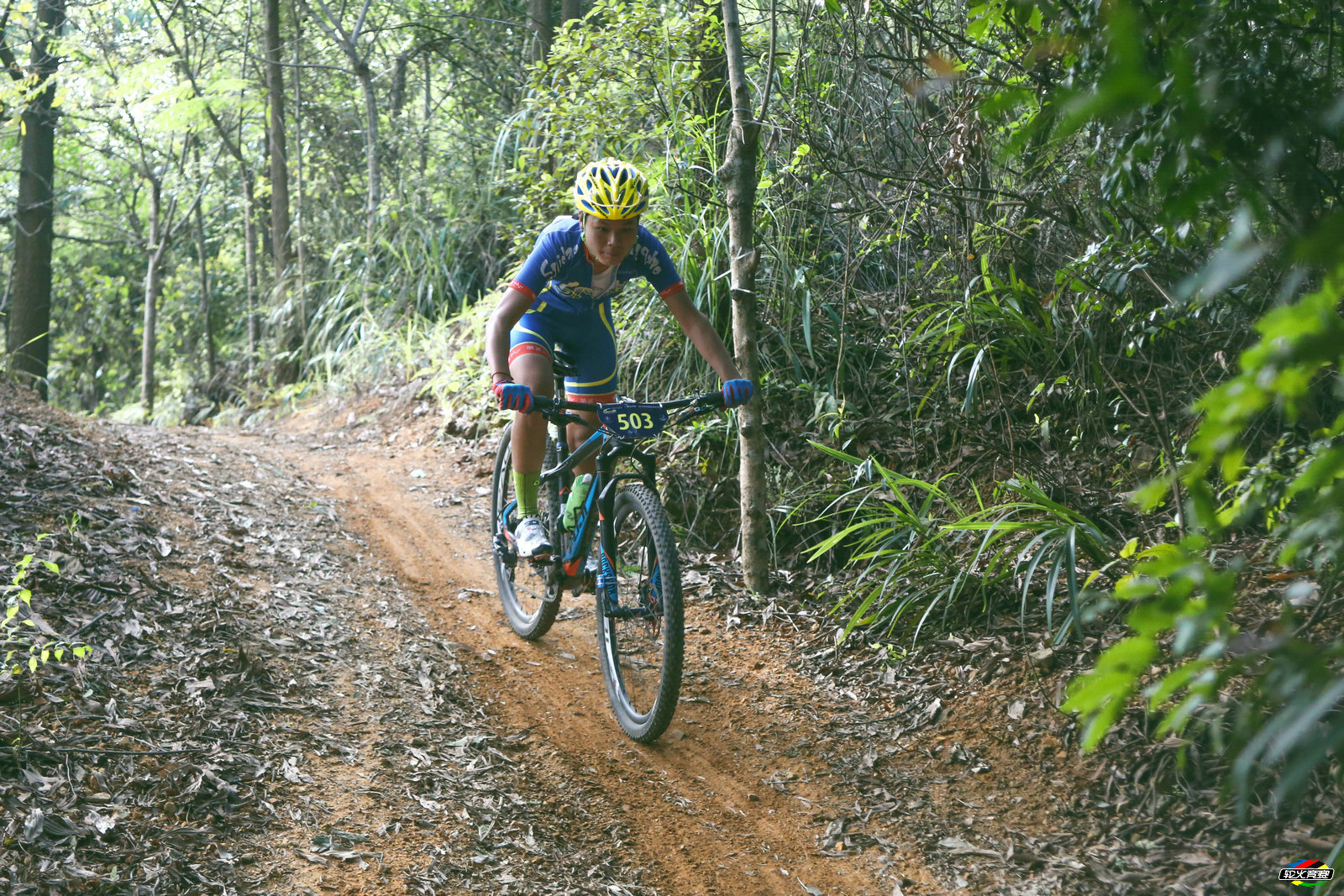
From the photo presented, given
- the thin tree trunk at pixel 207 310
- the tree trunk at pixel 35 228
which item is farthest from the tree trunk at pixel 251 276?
the tree trunk at pixel 35 228

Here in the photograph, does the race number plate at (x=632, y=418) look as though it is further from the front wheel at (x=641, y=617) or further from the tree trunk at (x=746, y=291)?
the tree trunk at (x=746, y=291)

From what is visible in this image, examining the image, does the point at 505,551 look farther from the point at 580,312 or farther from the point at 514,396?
the point at 514,396

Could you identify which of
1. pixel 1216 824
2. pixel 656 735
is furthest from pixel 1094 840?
pixel 656 735

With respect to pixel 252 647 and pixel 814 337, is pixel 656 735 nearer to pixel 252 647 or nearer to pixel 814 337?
pixel 252 647

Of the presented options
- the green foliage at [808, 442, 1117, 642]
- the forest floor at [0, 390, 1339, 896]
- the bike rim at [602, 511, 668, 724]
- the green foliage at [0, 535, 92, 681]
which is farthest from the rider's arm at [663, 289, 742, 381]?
the green foliage at [0, 535, 92, 681]

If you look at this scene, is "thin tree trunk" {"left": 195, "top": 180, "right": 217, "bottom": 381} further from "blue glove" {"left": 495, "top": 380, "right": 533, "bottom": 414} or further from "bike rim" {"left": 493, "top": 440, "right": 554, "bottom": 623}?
"blue glove" {"left": 495, "top": 380, "right": 533, "bottom": 414}

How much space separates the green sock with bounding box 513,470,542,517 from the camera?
15.7 ft

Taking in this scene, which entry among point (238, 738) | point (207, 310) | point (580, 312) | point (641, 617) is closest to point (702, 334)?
point (580, 312)

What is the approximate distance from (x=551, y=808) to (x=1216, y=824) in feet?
7.89

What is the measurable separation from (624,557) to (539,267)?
153 cm

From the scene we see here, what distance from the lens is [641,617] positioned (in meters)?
4.14

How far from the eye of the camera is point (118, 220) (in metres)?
18.1

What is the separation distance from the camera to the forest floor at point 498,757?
2967mm

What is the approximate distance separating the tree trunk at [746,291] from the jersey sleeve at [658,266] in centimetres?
57
